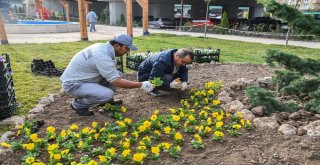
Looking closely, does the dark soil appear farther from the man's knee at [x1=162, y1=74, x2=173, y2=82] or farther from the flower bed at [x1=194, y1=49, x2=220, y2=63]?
the flower bed at [x1=194, y1=49, x2=220, y2=63]

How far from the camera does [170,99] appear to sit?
500 centimetres

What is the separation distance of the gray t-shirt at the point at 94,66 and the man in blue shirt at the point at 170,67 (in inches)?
35.7

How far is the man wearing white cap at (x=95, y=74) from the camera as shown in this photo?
13.1 feet

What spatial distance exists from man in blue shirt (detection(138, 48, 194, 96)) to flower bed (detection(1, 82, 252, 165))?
723 mm

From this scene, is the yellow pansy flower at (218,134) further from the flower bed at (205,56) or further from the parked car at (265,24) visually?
the parked car at (265,24)

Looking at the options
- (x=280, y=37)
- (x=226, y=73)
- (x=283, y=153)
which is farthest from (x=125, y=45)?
(x=280, y=37)

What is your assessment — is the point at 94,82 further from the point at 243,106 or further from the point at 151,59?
the point at 243,106

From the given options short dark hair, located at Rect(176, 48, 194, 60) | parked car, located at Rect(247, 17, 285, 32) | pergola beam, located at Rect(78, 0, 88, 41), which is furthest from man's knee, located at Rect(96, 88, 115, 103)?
parked car, located at Rect(247, 17, 285, 32)

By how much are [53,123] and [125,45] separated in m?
1.42

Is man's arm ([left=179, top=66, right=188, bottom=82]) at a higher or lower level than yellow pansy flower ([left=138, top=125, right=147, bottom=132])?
higher

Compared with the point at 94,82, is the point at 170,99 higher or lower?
lower

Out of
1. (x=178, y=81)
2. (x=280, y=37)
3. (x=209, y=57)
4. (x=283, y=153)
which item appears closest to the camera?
(x=283, y=153)

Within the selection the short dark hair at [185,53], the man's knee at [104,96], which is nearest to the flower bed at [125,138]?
the man's knee at [104,96]

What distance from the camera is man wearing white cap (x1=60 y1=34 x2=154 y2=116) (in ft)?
13.1
